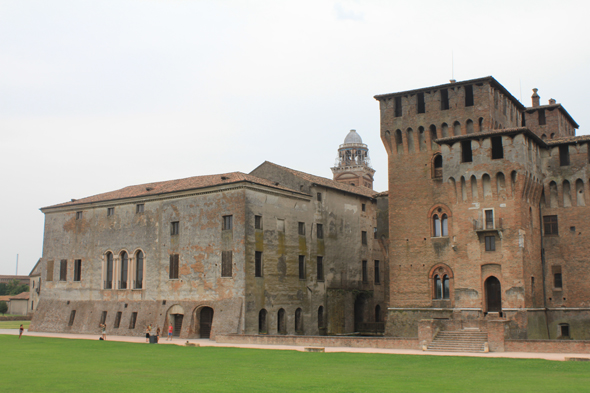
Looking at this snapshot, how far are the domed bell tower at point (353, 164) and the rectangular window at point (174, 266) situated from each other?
40279mm

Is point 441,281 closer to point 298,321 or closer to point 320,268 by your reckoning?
point 320,268

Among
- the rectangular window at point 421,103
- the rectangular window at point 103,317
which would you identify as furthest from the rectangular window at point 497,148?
the rectangular window at point 103,317

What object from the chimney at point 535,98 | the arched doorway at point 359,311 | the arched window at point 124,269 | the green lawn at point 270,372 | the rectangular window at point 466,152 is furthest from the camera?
the arched doorway at point 359,311

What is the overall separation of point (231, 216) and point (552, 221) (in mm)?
19227

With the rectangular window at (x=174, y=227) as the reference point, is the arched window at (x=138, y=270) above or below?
below

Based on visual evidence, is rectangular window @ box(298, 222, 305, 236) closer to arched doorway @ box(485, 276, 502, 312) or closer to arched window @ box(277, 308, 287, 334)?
arched window @ box(277, 308, 287, 334)

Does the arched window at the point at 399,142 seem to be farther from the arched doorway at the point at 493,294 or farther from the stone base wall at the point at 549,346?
the stone base wall at the point at 549,346

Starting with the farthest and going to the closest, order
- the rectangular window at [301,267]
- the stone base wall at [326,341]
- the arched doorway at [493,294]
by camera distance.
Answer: the rectangular window at [301,267] → the arched doorway at [493,294] → the stone base wall at [326,341]

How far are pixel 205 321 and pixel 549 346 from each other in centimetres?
2093

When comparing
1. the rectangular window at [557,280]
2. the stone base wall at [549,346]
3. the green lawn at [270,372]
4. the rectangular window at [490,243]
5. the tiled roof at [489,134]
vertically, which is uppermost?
the tiled roof at [489,134]

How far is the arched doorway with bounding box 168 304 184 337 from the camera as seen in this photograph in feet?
127

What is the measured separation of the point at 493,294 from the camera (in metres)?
32.1

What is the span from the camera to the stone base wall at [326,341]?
94.1 feet

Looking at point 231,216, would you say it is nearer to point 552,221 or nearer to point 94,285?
point 94,285
